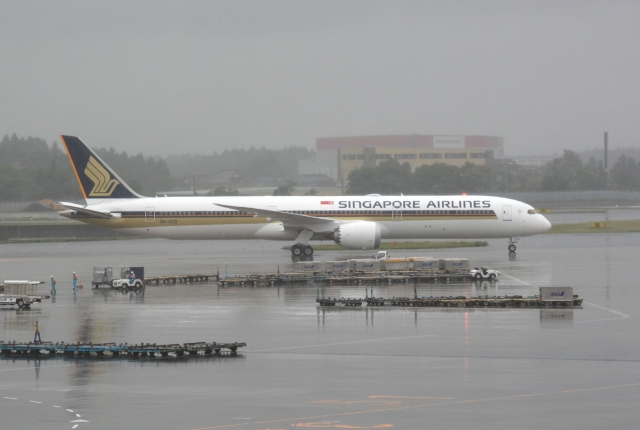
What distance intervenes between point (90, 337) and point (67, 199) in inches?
3620

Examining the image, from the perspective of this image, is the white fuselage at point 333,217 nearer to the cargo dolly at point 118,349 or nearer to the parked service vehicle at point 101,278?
the parked service vehicle at point 101,278

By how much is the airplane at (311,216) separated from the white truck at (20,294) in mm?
22457

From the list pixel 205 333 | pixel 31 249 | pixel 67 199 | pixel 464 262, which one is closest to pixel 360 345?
pixel 205 333

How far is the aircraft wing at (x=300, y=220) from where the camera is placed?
174 feet

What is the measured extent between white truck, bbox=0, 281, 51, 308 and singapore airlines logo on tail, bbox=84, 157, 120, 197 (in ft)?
81.8

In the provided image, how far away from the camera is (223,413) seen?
49.8ft

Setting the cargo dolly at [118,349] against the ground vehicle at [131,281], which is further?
the ground vehicle at [131,281]

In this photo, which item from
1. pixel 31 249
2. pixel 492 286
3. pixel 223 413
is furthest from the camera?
pixel 31 249

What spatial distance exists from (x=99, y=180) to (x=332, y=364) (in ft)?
132

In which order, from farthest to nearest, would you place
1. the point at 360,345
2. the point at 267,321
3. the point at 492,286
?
the point at 492,286, the point at 267,321, the point at 360,345

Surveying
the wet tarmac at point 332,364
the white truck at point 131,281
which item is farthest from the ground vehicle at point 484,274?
the white truck at point 131,281

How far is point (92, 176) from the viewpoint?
2245 inches

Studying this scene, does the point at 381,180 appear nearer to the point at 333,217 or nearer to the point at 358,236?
the point at 333,217

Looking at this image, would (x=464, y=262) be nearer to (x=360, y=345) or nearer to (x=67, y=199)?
(x=360, y=345)
